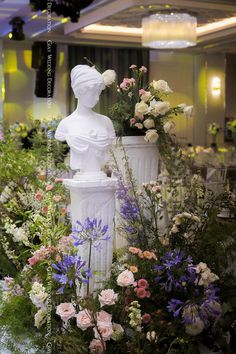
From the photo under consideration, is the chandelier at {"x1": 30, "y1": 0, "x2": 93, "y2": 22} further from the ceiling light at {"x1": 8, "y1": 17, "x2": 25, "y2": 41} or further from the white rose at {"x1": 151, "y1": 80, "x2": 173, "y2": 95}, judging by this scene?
the white rose at {"x1": 151, "y1": 80, "x2": 173, "y2": 95}

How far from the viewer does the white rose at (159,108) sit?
2303mm

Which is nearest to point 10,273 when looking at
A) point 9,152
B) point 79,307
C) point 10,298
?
point 10,298

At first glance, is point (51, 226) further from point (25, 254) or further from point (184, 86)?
point (184, 86)

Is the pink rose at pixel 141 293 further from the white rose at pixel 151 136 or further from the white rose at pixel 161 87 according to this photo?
the white rose at pixel 161 87

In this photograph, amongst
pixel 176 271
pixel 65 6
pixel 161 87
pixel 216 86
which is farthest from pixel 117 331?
pixel 216 86

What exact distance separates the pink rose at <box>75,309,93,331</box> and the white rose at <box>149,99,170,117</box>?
0.98m

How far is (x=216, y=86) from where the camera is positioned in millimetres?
9516

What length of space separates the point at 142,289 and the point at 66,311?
0.27 metres

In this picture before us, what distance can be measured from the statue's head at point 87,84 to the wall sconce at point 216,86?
25.3 feet

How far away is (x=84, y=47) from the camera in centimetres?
862

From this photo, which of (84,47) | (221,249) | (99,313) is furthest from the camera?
(84,47)

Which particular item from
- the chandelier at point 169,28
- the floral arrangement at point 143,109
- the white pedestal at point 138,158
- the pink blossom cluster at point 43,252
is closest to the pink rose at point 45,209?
the pink blossom cluster at point 43,252

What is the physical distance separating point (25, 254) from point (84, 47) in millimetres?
6674

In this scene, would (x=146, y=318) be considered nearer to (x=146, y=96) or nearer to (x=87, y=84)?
(x=87, y=84)
